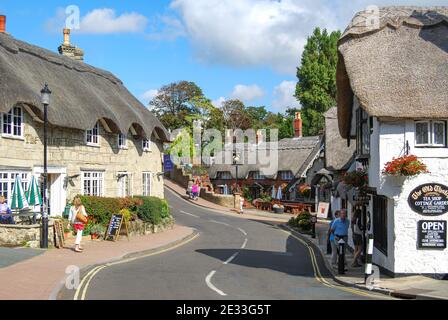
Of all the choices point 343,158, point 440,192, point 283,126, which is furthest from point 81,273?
point 283,126

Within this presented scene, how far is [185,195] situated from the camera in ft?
175

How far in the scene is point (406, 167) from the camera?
1462cm

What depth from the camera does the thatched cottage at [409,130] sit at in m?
15.0

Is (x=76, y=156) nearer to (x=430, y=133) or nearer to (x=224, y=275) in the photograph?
(x=224, y=275)

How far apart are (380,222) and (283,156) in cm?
3758

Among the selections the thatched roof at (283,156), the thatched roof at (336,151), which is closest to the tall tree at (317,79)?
the thatched roof at (283,156)

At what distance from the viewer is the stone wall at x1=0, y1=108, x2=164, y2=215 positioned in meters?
22.5

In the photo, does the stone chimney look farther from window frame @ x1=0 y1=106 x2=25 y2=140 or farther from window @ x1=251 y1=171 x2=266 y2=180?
window @ x1=251 y1=171 x2=266 y2=180

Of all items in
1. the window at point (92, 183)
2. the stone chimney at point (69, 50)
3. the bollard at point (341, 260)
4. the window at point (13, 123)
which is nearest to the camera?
the bollard at point (341, 260)

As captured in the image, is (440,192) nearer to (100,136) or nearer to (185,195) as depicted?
(100,136)

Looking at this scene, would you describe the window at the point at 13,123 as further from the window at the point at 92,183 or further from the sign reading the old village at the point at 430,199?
the sign reading the old village at the point at 430,199

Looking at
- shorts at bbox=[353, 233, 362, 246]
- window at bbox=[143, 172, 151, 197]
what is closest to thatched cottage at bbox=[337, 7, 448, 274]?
shorts at bbox=[353, 233, 362, 246]

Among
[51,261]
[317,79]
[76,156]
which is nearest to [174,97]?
[317,79]

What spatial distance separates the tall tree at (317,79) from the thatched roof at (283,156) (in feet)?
37.4
